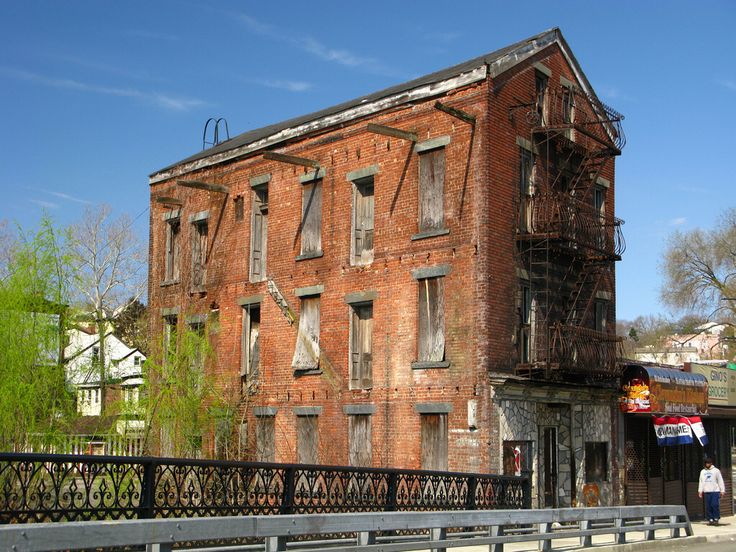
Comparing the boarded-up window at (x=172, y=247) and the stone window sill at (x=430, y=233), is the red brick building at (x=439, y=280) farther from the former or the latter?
the boarded-up window at (x=172, y=247)

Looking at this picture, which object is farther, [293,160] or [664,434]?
[293,160]

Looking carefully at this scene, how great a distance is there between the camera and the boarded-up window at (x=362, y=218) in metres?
25.6

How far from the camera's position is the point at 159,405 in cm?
2681

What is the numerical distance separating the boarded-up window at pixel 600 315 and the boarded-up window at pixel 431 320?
607 cm

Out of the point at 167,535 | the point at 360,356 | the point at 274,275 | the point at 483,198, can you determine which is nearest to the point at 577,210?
the point at 483,198

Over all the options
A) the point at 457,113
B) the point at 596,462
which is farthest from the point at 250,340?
the point at 596,462

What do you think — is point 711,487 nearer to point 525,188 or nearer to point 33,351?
point 525,188

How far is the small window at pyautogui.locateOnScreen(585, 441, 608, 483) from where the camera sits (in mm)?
25391

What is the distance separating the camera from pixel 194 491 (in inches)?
512

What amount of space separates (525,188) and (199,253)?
1198 cm

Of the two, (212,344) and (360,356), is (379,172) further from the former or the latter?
(212,344)

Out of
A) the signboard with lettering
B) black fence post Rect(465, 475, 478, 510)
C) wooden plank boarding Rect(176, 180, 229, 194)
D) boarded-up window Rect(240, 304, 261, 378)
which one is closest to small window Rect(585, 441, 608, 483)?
the signboard with lettering

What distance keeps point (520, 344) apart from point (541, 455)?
9.79 feet

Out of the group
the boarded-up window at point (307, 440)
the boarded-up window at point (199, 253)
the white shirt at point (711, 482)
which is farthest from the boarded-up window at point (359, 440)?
the white shirt at point (711, 482)
